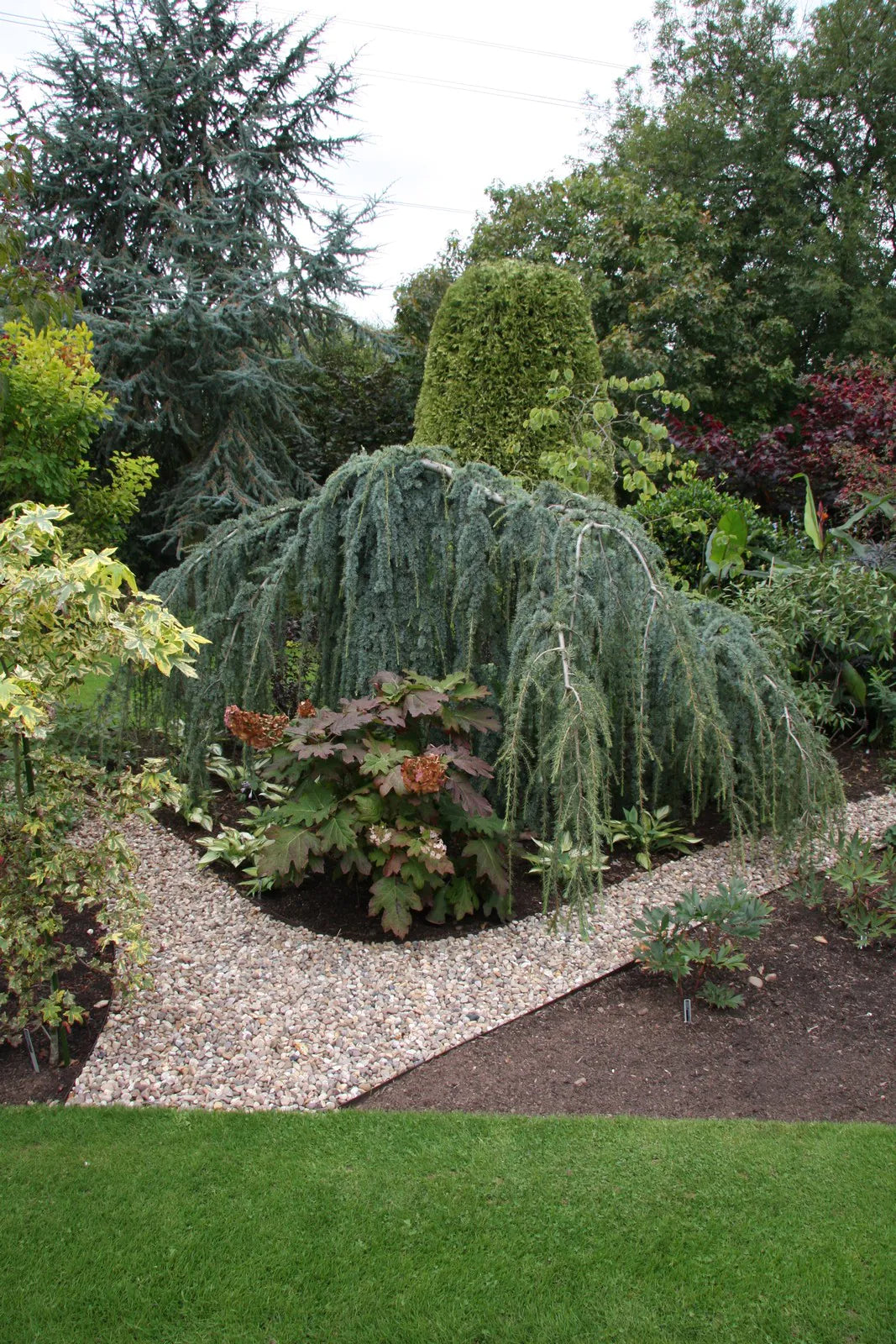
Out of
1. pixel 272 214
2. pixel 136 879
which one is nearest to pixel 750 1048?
pixel 136 879

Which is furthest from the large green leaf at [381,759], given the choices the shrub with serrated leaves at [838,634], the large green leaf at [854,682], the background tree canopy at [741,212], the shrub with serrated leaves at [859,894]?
the background tree canopy at [741,212]

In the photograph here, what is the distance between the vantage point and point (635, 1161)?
8.02ft

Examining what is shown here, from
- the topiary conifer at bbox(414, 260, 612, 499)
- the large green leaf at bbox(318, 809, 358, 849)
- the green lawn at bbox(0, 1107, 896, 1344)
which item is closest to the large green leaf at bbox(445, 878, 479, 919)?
the large green leaf at bbox(318, 809, 358, 849)

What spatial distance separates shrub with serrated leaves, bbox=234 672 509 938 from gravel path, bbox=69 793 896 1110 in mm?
214

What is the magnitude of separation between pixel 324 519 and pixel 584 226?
40.1 ft

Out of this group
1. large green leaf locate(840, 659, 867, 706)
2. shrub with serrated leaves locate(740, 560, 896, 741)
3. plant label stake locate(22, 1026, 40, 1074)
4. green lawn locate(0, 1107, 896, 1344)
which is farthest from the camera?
large green leaf locate(840, 659, 867, 706)

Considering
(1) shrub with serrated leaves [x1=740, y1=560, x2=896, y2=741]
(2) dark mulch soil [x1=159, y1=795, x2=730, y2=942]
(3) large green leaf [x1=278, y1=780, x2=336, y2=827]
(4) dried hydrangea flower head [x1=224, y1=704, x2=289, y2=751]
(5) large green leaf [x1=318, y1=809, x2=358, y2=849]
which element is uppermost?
(1) shrub with serrated leaves [x1=740, y1=560, x2=896, y2=741]

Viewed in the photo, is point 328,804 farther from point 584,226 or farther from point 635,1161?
point 584,226

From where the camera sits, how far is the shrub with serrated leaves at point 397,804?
3.47m

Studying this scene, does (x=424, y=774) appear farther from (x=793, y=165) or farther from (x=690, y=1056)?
(x=793, y=165)

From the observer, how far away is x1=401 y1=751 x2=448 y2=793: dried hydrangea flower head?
3.35 meters

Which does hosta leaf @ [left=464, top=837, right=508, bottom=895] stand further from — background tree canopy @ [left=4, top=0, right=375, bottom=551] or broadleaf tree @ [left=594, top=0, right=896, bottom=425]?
broadleaf tree @ [left=594, top=0, right=896, bottom=425]

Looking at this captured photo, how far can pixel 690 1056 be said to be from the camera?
2963 millimetres

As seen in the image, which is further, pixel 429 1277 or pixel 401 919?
pixel 401 919
